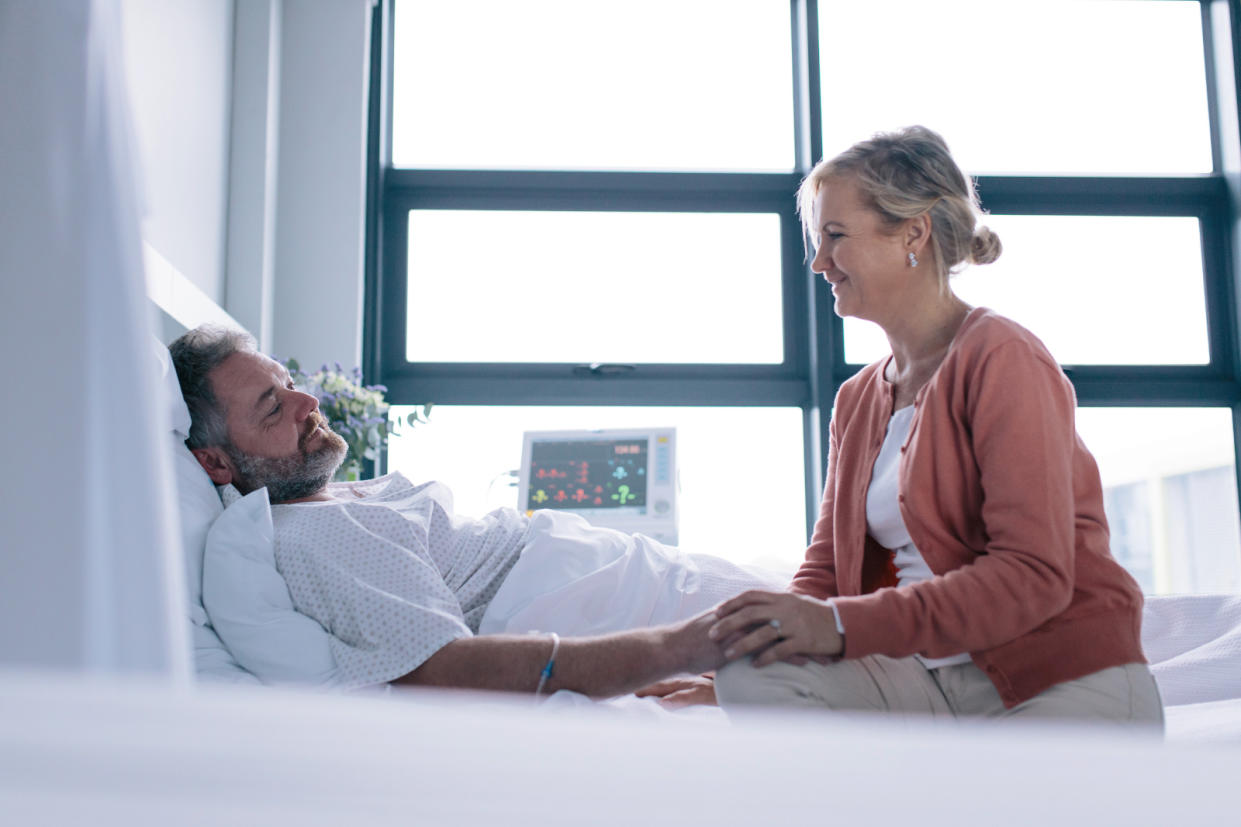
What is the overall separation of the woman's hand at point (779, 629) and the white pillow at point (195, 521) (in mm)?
680

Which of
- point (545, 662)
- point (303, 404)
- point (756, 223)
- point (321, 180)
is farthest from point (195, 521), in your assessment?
point (756, 223)

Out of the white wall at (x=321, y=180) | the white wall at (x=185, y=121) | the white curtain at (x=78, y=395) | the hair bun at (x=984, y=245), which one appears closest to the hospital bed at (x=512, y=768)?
the white curtain at (x=78, y=395)

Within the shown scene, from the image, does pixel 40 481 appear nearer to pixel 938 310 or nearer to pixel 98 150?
pixel 98 150

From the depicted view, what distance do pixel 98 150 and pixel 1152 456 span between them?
3792mm

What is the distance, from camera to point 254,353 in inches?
73.2

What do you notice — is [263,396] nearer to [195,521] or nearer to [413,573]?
[195,521]

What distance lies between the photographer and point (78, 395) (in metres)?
0.63

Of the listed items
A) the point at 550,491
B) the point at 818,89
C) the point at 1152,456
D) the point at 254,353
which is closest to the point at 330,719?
the point at 254,353

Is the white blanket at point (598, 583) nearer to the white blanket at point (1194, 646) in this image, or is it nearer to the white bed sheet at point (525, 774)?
the white blanket at point (1194, 646)

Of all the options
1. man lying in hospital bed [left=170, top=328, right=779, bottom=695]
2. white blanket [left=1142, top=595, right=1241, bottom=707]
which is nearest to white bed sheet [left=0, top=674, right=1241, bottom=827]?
man lying in hospital bed [left=170, top=328, right=779, bottom=695]

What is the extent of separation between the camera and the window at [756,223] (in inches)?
139

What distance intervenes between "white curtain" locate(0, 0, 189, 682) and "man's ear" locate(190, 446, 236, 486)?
3.74 ft

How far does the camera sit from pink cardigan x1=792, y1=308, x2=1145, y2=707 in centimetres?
112

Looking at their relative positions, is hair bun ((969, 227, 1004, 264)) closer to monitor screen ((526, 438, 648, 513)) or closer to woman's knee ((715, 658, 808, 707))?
woman's knee ((715, 658, 808, 707))
